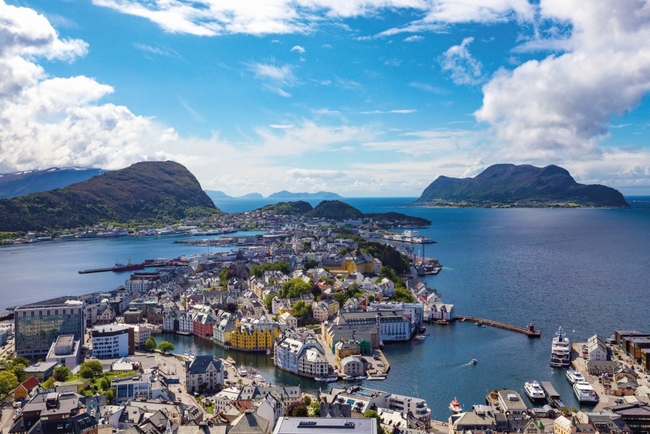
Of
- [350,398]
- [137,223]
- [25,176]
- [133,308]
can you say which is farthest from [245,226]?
[25,176]

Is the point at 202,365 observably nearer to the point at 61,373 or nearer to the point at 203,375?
the point at 203,375

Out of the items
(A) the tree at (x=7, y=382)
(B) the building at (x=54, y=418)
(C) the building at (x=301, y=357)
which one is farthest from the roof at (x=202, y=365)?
(A) the tree at (x=7, y=382)

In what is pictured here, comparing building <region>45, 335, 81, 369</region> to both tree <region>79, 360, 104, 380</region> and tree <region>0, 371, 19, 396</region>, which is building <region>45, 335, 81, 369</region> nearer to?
tree <region>79, 360, 104, 380</region>

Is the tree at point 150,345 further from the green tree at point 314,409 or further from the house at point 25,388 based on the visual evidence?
the green tree at point 314,409

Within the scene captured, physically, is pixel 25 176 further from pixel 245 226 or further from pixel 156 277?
pixel 156 277

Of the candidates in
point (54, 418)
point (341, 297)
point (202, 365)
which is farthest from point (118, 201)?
point (54, 418)
